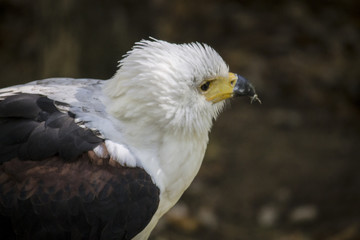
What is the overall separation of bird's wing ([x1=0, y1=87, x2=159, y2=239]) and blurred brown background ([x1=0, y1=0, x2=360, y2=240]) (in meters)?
2.52

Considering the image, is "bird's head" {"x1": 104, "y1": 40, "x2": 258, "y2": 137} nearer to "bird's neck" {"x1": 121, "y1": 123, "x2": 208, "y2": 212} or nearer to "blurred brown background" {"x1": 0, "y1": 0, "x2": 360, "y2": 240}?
"bird's neck" {"x1": 121, "y1": 123, "x2": 208, "y2": 212}

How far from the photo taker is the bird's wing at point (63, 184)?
3.59 m

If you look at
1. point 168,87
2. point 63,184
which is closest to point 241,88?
point 168,87

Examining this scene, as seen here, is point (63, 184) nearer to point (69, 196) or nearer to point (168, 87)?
point (69, 196)

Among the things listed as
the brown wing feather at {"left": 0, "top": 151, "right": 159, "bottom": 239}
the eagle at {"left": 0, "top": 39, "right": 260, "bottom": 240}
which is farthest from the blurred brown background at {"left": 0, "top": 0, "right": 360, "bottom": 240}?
the brown wing feather at {"left": 0, "top": 151, "right": 159, "bottom": 239}

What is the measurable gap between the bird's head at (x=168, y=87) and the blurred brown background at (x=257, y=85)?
2257 mm

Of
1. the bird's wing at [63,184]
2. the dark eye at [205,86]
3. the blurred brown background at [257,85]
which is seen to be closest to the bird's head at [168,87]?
the dark eye at [205,86]

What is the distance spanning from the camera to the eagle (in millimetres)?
3605

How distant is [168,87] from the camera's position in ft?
12.3

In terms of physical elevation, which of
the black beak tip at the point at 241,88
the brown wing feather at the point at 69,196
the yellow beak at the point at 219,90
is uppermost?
the black beak tip at the point at 241,88

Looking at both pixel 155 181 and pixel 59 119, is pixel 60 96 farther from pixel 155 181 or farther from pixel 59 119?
pixel 155 181

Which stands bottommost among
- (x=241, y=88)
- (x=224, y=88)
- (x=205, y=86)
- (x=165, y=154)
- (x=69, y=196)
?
(x=69, y=196)

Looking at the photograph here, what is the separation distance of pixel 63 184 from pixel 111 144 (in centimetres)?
41

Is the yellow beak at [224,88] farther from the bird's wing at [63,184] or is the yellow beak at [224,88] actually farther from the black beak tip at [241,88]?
the bird's wing at [63,184]
